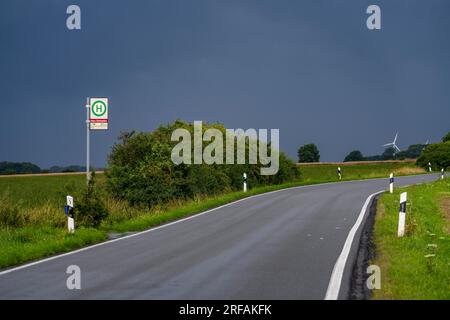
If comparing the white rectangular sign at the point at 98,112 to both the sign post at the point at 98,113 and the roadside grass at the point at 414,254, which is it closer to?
the sign post at the point at 98,113

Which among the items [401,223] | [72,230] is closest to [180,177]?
[72,230]

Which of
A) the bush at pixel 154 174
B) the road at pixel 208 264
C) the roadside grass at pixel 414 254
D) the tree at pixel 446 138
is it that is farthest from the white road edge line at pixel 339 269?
the tree at pixel 446 138

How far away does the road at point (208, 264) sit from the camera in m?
8.17

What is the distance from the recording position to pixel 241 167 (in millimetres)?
34031

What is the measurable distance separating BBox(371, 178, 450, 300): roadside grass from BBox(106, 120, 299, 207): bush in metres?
10.3

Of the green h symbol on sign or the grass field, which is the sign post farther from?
the grass field

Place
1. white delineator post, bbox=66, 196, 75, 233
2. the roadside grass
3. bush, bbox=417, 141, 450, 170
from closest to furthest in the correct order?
the roadside grass
white delineator post, bbox=66, 196, 75, 233
bush, bbox=417, 141, 450, 170

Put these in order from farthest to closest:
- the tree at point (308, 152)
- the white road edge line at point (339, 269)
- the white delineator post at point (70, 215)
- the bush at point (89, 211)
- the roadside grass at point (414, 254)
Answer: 1. the tree at point (308, 152)
2. the bush at point (89, 211)
3. the white delineator post at point (70, 215)
4. the roadside grass at point (414, 254)
5. the white road edge line at point (339, 269)

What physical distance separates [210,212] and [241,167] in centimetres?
1364

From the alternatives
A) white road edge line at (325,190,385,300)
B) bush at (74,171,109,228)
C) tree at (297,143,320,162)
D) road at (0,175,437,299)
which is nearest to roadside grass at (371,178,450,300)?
white road edge line at (325,190,385,300)

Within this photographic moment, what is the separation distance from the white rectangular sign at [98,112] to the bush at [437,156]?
156ft

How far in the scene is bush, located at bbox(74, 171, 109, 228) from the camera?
1630 cm

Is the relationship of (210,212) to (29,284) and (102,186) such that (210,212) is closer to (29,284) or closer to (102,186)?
(102,186)
